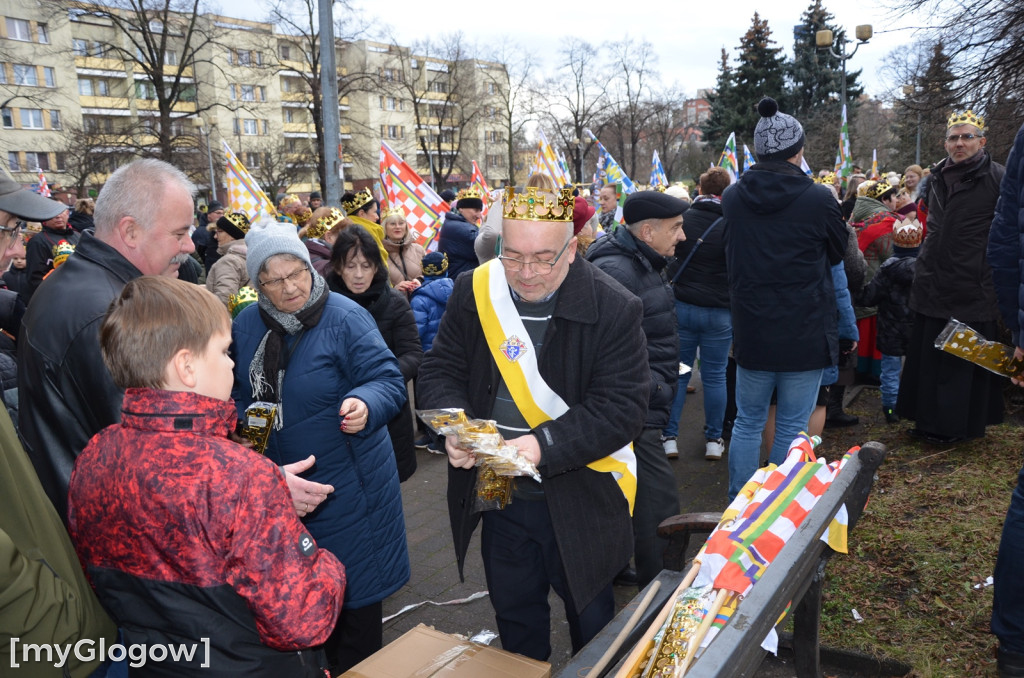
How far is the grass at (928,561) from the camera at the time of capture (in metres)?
3.31

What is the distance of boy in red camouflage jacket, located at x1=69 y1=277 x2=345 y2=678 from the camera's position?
1653 millimetres

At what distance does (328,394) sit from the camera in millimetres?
3023

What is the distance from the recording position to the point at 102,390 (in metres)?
2.11

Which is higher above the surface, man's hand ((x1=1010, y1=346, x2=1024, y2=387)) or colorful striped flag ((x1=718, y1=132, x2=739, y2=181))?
colorful striped flag ((x1=718, y1=132, x2=739, y2=181))

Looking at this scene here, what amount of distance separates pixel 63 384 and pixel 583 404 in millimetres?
1637

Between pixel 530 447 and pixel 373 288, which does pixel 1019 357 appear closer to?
pixel 530 447

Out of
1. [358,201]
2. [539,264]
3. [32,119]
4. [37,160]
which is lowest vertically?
[539,264]

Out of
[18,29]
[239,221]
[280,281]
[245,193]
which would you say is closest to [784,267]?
[280,281]

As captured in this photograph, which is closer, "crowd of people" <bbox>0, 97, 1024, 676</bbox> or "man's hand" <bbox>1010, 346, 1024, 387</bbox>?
"crowd of people" <bbox>0, 97, 1024, 676</bbox>

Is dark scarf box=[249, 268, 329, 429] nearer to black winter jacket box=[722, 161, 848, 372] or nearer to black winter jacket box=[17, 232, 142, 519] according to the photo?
black winter jacket box=[17, 232, 142, 519]

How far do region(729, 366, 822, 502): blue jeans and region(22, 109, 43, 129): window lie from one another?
6434 centimetres

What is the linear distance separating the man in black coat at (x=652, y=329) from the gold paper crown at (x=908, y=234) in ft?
10.5

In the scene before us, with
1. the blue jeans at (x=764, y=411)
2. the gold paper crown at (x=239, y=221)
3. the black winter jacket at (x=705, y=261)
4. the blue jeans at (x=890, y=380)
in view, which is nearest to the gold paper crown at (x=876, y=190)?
the blue jeans at (x=890, y=380)

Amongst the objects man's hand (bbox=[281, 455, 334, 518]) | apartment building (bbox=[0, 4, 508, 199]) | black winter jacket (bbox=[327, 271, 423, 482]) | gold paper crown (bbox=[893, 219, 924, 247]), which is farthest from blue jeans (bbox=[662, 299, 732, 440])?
apartment building (bbox=[0, 4, 508, 199])
